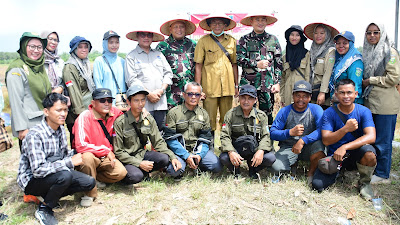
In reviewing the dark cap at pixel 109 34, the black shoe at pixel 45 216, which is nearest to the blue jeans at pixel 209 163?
the black shoe at pixel 45 216

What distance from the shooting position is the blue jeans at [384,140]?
4539 millimetres

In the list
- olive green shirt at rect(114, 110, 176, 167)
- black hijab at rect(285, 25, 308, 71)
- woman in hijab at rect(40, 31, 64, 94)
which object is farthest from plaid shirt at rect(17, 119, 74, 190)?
black hijab at rect(285, 25, 308, 71)

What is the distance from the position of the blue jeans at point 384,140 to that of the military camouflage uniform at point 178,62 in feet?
10.8

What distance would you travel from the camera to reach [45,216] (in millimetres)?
3611

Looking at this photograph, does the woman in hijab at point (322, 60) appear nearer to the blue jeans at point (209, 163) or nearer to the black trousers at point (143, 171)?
the blue jeans at point (209, 163)

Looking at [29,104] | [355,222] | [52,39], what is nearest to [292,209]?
[355,222]

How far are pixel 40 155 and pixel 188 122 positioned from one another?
2.31 meters

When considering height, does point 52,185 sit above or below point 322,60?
below

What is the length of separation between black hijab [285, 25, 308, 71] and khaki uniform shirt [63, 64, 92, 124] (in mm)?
3672

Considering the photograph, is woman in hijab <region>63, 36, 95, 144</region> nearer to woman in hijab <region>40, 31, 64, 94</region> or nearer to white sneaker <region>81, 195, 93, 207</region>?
woman in hijab <region>40, 31, 64, 94</region>

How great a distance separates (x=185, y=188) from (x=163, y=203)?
58cm

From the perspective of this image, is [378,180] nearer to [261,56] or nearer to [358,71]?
[358,71]

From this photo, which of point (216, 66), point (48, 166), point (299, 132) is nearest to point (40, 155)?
point (48, 166)

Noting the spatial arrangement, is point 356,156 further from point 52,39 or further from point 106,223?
point 52,39
